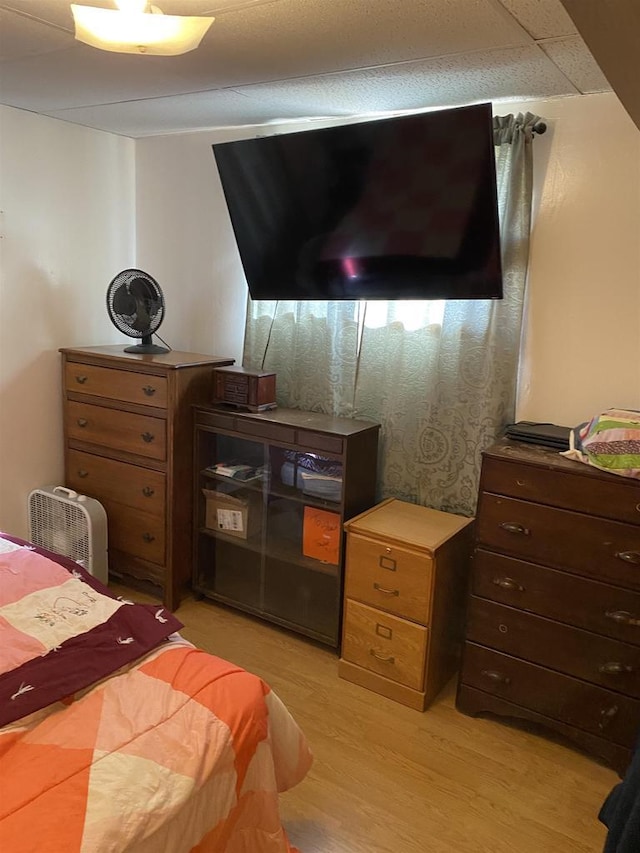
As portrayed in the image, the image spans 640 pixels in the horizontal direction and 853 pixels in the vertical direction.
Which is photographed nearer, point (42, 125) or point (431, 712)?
point (431, 712)

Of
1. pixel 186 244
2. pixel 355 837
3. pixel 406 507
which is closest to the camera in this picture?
pixel 355 837

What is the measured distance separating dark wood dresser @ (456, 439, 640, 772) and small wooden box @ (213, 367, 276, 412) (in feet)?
3.56

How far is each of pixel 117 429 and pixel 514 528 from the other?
1.90m

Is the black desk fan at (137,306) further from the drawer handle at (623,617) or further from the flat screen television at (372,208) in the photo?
the drawer handle at (623,617)

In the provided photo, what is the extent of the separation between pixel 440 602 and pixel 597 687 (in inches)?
23.5

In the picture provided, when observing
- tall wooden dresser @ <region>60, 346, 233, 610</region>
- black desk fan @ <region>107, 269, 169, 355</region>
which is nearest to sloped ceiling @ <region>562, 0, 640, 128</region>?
tall wooden dresser @ <region>60, 346, 233, 610</region>

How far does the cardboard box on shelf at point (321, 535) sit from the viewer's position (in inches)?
111

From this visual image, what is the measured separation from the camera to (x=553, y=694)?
2281 mm

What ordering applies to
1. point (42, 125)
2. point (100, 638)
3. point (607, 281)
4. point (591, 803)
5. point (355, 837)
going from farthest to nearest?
point (42, 125), point (607, 281), point (591, 803), point (355, 837), point (100, 638)

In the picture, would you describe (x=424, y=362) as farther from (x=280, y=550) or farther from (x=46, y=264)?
(x=46, y=264)

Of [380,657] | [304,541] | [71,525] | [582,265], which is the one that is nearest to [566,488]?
[582,265]

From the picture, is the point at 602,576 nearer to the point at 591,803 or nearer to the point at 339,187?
the point at 591,803

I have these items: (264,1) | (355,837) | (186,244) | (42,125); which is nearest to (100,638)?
(355,837)

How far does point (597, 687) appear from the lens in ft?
7.20
